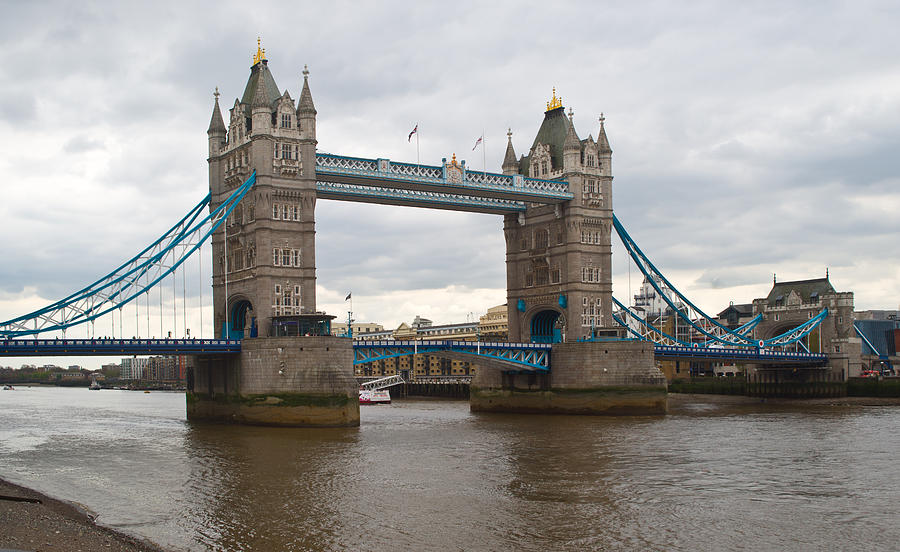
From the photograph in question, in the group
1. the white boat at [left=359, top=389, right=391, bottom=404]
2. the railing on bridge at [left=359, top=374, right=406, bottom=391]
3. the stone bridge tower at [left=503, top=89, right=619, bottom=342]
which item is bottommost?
the white boat at [left=359, top=389, right=391, bottom=404]

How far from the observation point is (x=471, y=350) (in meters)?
66.4

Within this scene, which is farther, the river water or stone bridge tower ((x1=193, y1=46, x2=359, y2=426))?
stone bridge tower ((x1=193, y1=46, x2=359, y2=426))

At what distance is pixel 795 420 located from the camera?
201 ft

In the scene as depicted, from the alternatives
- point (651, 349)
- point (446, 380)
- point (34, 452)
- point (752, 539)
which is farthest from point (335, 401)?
point (446, 380)

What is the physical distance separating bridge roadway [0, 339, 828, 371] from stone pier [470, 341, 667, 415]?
1.70m

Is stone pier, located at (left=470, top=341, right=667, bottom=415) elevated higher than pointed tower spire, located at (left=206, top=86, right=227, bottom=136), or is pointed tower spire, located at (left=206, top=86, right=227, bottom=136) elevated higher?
pointed tower spire, located at (left=206, top=86, right=227, bottom=136)

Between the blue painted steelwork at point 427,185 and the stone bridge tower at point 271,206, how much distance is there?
247 centimetres

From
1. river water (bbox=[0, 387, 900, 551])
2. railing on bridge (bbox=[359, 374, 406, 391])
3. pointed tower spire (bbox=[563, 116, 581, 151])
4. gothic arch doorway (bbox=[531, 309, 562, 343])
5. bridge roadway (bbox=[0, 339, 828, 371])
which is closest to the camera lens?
river water (bbox=[0, 387, 900, 551])

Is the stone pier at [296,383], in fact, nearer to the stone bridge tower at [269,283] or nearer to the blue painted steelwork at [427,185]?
the stone bridge tower at [269,283]

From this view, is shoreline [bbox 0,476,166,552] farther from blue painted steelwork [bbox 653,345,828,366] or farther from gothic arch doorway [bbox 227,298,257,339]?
blue painted steelwork [bbox 653,345,828,366]

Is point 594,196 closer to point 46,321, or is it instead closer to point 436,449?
point 436,449

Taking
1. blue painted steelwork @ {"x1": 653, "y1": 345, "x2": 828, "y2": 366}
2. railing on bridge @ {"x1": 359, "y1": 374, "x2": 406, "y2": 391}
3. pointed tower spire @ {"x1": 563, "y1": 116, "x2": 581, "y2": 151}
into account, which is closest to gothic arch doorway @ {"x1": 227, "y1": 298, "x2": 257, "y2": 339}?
pointed tower spire @ {"x1": 563, "y1": 116, "x2": 581, "y2": 151}

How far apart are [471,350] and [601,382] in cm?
987

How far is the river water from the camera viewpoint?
83.1 feet
